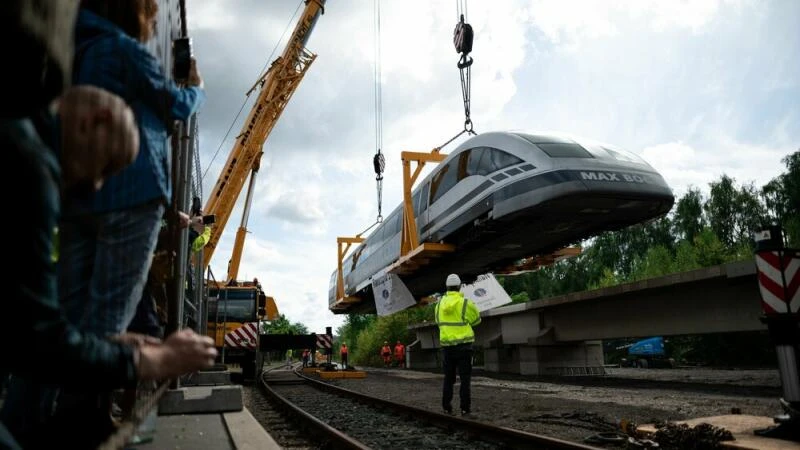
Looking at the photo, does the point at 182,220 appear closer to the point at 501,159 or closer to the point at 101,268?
the point at 101,268

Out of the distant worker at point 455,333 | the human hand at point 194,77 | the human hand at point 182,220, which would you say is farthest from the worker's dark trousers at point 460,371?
the human hand at point 194,77

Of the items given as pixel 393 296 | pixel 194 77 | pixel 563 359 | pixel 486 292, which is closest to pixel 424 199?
pixel 393 296

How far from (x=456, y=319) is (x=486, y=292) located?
852 centimetres

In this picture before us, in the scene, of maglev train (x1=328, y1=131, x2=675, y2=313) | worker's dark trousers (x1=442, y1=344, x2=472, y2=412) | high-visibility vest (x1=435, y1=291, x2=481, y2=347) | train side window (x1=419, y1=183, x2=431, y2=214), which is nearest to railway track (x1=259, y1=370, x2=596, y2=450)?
worker's dark trousers (x1=442, y1=344, x2=472, y2=412)

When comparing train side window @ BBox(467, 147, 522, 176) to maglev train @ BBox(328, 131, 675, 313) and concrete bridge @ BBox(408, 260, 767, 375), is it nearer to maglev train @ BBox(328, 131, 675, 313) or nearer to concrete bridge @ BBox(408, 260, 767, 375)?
maglev train @ BBox(328, 131, 675, 313)

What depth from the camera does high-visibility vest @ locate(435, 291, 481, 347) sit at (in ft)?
23.6

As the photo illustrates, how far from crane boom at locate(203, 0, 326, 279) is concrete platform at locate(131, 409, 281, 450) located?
11.8 m

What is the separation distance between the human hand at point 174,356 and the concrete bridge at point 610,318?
30.4ft

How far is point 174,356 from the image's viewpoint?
3.63ft

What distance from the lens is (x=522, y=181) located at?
897cm

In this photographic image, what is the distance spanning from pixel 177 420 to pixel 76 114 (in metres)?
3.66

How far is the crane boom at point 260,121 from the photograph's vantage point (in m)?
16.8

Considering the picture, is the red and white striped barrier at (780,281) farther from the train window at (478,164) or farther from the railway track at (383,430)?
the train window at (478,164)

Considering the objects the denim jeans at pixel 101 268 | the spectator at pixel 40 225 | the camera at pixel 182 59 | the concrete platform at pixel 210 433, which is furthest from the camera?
the concrete platform at pixel 210 433
